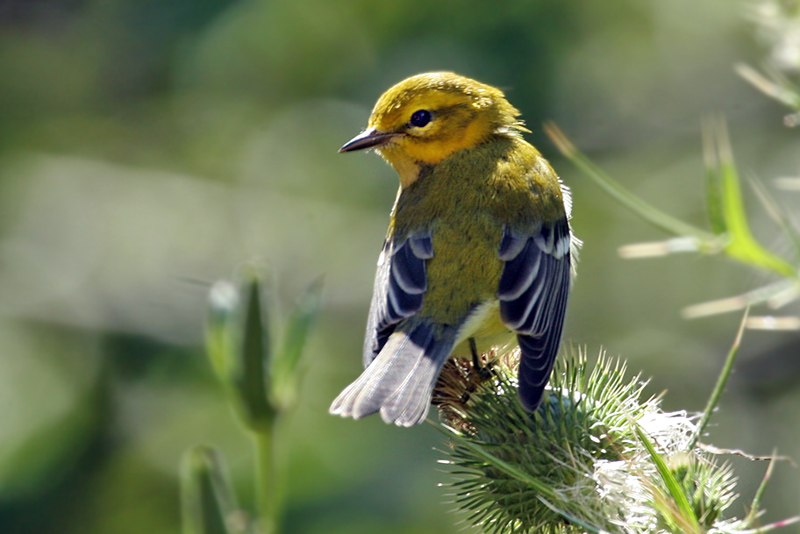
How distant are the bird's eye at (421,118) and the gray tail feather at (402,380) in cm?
117

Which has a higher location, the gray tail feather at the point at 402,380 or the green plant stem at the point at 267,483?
the gray tail feather at the point at 402,380

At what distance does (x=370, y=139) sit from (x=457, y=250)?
2.72 ft

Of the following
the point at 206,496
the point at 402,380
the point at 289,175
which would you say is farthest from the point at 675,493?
the point at 289,175

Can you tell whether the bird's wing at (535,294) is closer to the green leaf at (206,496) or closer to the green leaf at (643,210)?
the green leaf at (643,210)

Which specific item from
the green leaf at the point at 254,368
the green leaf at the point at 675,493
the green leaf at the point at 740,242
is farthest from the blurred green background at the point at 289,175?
the green leaf at the point at 740,242

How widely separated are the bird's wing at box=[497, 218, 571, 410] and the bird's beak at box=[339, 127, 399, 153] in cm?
84

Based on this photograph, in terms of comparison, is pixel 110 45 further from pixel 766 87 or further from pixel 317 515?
pixel 766 87

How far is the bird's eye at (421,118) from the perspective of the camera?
14.9 feet

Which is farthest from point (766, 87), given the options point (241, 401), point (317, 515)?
point (317, 515)

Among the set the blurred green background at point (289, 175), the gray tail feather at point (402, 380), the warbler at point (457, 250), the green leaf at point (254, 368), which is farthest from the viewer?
the blurred green background at point (289, 175)

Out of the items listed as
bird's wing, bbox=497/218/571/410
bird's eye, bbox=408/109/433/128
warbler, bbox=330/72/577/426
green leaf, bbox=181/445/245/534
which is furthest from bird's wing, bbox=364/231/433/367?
green leaf, bbox=181/445/245/534

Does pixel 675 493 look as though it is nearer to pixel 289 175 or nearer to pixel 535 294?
pixel 535 294

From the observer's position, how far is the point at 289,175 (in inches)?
354

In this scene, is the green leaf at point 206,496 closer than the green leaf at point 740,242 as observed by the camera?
Yes
